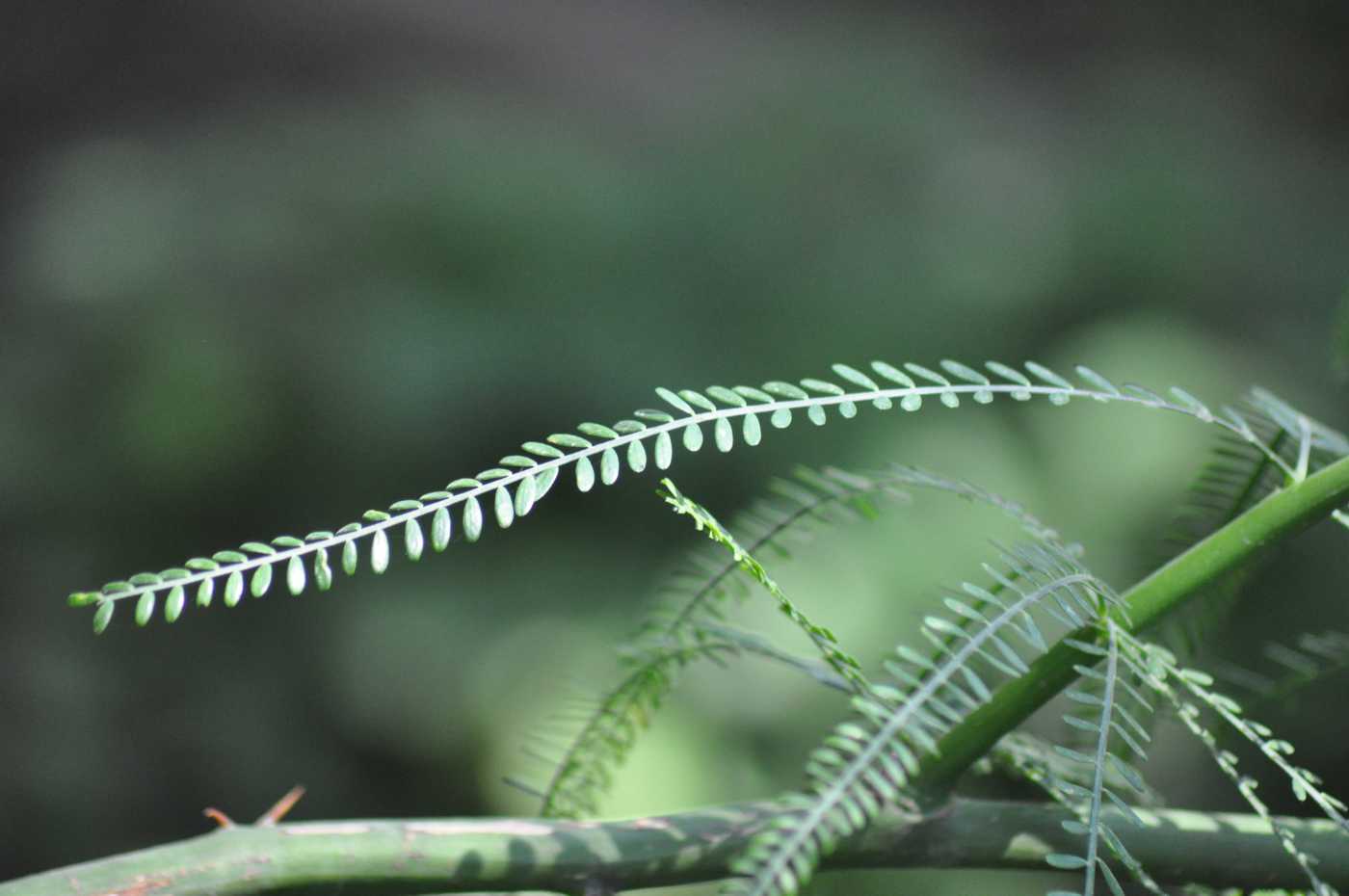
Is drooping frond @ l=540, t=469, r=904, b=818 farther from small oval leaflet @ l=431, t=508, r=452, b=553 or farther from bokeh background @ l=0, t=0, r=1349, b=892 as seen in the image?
bokeh background @ l=0, t=0, r=1349, b=892

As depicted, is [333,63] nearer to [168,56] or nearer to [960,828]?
[168,56]

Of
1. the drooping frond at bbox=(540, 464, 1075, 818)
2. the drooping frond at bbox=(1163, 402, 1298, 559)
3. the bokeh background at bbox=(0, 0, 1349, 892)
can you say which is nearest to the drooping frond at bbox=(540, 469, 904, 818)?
the drooping frond at bbox=(540, 464, 1075, 818)

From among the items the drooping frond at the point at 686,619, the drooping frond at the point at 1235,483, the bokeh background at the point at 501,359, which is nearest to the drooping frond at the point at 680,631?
the drooping frond at the point at 686,619

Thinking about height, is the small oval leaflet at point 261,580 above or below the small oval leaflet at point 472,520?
below

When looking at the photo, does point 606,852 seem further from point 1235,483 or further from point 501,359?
point 501,359

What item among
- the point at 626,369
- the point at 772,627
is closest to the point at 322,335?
the point at 626,369

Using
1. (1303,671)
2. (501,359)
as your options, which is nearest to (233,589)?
(1303,671)

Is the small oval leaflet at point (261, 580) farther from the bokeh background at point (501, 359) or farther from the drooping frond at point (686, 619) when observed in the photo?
the bokeh background at point (501, 359)
